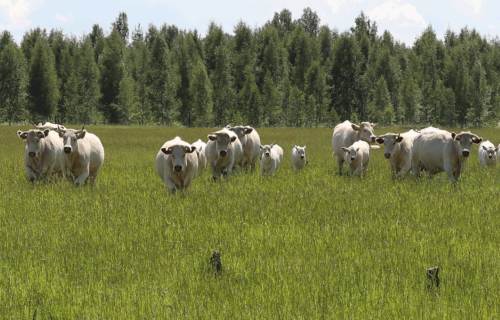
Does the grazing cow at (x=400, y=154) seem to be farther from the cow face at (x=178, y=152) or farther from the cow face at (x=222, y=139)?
the cow face at (x=178, y=152)

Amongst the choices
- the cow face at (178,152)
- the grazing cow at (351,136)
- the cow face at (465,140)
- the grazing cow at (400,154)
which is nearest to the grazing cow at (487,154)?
the grazing cow at (400,154)

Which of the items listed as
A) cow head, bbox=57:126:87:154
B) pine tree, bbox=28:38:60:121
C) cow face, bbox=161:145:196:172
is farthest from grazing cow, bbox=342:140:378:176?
pine tree, bbox=28:38:60:121

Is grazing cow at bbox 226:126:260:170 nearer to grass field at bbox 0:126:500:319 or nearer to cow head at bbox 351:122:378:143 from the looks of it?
cow head at bbox 351:122:378:143

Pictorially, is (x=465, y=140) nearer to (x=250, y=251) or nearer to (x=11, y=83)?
(x=250, y=251)

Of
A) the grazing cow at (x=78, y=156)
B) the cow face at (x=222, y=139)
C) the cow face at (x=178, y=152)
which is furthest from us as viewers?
the cow face at (x=222, y=139)

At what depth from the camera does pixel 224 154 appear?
580 inches

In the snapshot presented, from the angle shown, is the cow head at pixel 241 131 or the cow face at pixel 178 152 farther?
the cow head at pixel 241 131

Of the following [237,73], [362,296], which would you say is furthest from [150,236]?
[237,73]

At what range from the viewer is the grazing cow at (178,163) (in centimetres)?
1177

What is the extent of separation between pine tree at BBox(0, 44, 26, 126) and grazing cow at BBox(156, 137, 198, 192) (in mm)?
68891

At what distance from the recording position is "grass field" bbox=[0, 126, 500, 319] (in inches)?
213

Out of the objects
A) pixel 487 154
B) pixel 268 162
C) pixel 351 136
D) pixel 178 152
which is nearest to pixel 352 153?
pixel 351 136

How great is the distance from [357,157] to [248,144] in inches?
173

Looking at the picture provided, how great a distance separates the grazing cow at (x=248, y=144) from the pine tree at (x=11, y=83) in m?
64.6
